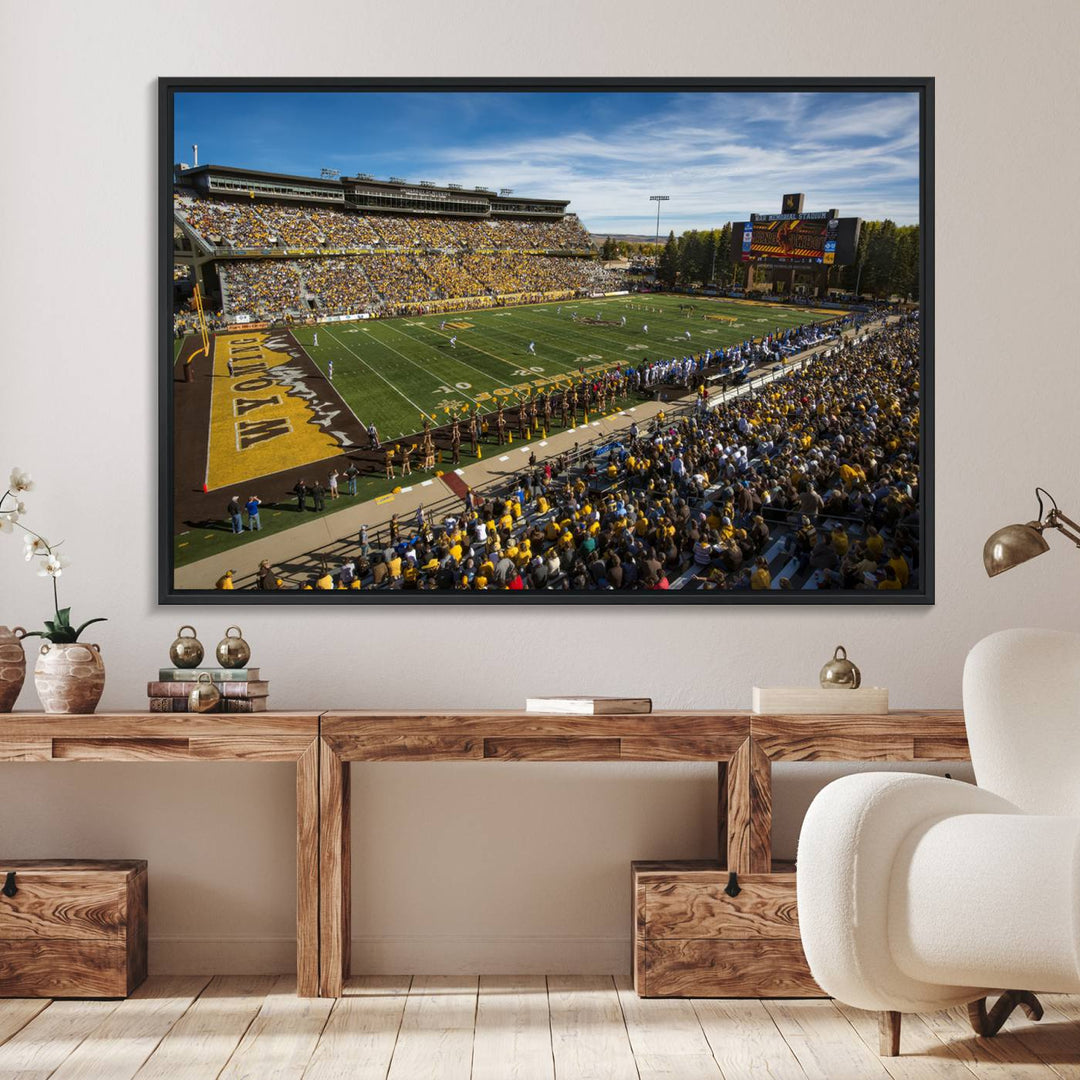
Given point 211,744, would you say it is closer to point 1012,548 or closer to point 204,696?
point 204,696

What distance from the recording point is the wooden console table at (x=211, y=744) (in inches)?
112

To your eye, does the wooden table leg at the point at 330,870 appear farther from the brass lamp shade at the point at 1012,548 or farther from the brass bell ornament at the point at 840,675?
the brass lamp shade at the point at 1012,548

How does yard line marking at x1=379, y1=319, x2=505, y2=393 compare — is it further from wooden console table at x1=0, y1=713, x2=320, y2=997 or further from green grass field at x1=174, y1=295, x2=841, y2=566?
wooden console table at x1=0, y1=713, x2=320, y2=997

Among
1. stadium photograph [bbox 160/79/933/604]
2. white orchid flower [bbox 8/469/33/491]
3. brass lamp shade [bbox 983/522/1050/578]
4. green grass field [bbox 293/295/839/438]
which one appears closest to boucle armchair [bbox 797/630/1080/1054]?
brass lamp shade [bbox 983/522/1050/578]

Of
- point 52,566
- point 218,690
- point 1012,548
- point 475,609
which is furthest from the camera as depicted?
point 475,609

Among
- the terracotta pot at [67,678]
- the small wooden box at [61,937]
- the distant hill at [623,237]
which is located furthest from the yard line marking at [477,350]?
the small wooden box at [61,937]

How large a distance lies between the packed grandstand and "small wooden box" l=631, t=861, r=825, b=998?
169 cm

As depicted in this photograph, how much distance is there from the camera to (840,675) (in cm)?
300

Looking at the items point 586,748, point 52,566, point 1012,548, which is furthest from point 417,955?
point 1012,548

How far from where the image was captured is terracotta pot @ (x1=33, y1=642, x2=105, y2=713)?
116 inches

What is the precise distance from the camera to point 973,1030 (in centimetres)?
265

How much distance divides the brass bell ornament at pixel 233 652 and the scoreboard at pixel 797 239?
1.74 m

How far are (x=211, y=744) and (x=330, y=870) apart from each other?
0.43 m

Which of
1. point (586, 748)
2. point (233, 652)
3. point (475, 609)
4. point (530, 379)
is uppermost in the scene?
point (530, 379)
